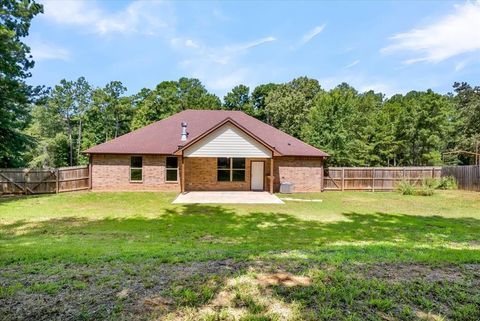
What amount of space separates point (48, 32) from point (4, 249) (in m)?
11.4

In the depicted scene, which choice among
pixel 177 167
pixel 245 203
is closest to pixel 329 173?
pixel 245 203

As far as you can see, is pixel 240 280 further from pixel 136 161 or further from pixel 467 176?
pixel 467 176

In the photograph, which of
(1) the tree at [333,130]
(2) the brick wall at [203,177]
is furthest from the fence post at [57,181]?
(1) the tree at [333,130]

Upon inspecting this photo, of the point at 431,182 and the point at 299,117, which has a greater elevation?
the point at 299,117

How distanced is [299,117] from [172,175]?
83.2 feet

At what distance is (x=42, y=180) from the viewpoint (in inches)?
685

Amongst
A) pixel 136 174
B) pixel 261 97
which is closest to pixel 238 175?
pixel 136 174

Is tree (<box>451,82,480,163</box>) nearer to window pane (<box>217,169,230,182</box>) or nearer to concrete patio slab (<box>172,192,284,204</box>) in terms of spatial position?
window pane (<box>217,169,230,182</box>)

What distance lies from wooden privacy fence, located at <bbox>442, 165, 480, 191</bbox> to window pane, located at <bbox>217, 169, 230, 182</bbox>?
1642 centimetres

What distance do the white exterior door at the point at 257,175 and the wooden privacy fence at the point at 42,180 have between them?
10.8m

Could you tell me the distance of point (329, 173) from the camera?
20.9m

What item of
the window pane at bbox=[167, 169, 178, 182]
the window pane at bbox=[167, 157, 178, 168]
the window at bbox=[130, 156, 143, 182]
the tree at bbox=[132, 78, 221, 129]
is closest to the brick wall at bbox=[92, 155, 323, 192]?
the window at bbox=[130, 156, 143, 182]

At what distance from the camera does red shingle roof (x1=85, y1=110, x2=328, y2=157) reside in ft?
61.3

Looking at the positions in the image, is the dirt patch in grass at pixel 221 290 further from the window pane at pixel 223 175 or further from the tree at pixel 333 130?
the tree at pixel 333 130
